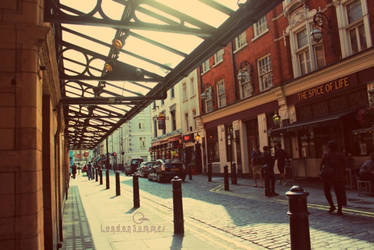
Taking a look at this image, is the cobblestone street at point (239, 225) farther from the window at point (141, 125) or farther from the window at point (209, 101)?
the window at point (141, 125)

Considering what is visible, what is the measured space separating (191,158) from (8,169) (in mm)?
27195

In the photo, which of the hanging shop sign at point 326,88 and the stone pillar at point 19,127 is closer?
the stone pillar at point 19,127

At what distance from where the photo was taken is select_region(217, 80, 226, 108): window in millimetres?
23953

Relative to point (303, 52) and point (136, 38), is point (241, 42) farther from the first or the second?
point (136, 38)

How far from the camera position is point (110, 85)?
7.63 meters

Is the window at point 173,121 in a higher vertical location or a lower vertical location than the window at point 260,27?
lower

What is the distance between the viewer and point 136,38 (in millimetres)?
5273

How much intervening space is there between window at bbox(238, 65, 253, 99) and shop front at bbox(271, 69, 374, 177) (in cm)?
412

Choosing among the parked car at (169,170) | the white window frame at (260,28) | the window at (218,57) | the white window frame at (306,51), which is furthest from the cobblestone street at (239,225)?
the window at (218,57)

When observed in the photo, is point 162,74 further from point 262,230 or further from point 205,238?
point 262,230

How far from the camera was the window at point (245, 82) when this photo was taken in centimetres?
2028

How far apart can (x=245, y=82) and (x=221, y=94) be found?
146 inches

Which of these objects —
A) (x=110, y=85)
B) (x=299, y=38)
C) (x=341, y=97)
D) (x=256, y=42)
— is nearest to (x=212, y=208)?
(x=110, y=85)

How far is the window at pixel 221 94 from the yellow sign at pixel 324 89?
27.7 ft
